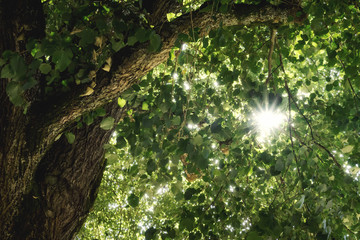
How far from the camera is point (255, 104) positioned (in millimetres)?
2105

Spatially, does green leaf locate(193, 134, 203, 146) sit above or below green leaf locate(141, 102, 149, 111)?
below

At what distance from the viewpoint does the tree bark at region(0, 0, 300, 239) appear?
2.00 m

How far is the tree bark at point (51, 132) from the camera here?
2.00m

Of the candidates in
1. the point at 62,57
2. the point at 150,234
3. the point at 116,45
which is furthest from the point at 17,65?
the point at 150,234

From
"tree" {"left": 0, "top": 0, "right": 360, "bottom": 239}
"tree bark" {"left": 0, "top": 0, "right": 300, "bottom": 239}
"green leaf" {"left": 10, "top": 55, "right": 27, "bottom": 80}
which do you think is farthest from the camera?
"tree bark" {"left": 0, "top": 0, "right": 300, "bottom": 239}

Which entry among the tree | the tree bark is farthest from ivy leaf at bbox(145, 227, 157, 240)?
the tree bark

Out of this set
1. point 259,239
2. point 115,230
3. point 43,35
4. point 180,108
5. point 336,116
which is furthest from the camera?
point 115,230

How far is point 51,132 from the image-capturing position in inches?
83.2

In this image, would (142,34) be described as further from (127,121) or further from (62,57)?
(127,121)

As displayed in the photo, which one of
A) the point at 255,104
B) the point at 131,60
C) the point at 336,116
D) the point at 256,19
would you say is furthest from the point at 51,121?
the point at 336,116

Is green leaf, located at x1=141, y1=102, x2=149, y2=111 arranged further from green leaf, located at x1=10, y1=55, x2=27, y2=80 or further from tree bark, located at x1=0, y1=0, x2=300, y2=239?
green leaf, located at x1=10, y1=55, x2=27, y2=80

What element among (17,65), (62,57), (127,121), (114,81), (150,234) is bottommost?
(150,234)

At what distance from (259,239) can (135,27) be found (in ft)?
5.00

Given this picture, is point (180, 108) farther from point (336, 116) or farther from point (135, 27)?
point (336, 116)
